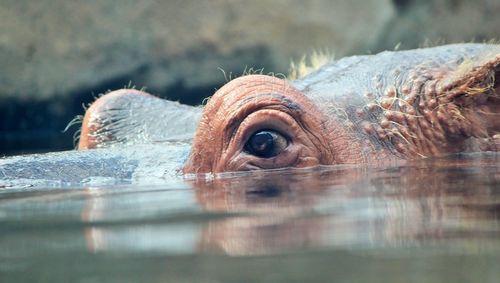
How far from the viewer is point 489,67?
349 centimetres

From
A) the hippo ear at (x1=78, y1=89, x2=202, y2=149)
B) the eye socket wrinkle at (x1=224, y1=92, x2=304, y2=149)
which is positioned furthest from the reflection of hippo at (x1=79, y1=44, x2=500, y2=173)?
the hippo ear at (x1=78, y1=89, x2=202, y2=149)

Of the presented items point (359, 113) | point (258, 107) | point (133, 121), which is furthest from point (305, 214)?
point (133, 121)

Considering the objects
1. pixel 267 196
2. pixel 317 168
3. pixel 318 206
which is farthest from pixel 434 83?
pixel 318 206

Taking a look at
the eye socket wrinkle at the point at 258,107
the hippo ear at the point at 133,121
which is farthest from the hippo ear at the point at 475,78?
the hippo ear at the point at 133,121

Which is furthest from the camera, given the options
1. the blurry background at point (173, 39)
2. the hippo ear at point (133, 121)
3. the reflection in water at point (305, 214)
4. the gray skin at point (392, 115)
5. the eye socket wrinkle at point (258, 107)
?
the blurry background at point (173, 39)

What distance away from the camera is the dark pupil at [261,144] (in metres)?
3.50

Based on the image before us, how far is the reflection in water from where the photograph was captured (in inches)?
62.8

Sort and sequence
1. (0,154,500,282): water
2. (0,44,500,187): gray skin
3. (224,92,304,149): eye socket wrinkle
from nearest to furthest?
(0,154,500,282): water < (224,92,304,149): eye socket wrinkle < (0,44,500,187): gray skin

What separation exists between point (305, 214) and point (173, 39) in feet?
29.4

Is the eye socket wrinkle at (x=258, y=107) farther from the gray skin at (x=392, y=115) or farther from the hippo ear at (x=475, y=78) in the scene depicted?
the hippo ear at (x=475, y=78)

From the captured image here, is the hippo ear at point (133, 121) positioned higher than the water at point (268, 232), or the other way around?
the hippo ear at point (133, 121)

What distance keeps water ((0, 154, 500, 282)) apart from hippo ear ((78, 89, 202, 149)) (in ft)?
5.08

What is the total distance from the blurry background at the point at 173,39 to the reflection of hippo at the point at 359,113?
656cm

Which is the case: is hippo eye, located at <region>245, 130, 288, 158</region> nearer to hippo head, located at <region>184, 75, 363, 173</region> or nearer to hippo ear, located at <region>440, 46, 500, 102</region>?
hippo head, located at <region>184, 75, 363, 173</region>
